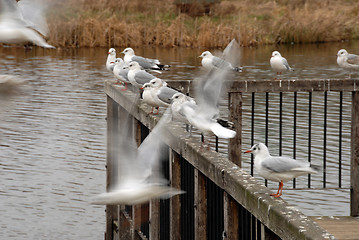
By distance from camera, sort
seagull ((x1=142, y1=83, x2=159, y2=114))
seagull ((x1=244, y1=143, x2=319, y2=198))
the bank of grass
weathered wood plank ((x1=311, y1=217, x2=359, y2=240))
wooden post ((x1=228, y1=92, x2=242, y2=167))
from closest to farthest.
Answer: seagull ((x1=244, y1=143, x2=319, y2=198))
weathered wood plank ((x1=311, y1=217, x2=359, y2=240))
seagull ((x1=142, y1=83, x2=159, y2=114))
wooden post ((x1=228, y1=92, x2=242, y2=167))
the bank of grass

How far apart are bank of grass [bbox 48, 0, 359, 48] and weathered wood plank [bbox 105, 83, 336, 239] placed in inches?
858

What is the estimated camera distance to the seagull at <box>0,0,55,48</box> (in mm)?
3882

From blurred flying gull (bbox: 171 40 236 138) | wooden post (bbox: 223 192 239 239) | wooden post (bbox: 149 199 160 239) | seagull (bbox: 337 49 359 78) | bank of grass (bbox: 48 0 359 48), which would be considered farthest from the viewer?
bank of grass (bbox: 48 0 359 48)

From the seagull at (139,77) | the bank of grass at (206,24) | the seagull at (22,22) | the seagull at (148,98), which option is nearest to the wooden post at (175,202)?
the seagull at (148,98)

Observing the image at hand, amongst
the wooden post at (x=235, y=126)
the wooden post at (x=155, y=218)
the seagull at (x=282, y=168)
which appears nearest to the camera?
the seagull at (x=282, y=168)

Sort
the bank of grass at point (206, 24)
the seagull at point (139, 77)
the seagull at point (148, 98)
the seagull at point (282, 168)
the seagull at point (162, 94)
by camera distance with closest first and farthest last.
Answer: the seagull at point (282, 168)
the seagull at point (162, 94)
the seagull at point (148, 98)
the seagull at point (139, 77)
the bank of grass at point (206, 24)

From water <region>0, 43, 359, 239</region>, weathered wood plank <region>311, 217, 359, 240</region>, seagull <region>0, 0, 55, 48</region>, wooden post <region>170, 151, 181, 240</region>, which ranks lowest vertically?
water <region>0, 43, 359, 239</region>

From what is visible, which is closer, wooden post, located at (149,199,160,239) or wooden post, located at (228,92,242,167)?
wooden post, located at (149,199,160,239)

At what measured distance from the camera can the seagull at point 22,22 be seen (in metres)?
3.88

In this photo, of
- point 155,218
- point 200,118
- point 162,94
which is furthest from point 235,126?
point 200,118

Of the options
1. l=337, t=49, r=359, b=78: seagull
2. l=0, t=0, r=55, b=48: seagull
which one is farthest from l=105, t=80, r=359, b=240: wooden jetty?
l=337, t=49, r=359, b=78: seagull

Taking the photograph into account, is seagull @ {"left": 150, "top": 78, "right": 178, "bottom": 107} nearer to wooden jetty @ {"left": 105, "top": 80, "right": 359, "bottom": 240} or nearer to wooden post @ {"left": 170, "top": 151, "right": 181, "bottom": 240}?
wooden jetty @ {"left": 105, "top": 80, "right": 359, "bottom": 240}

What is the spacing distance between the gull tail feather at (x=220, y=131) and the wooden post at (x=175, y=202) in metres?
0.50

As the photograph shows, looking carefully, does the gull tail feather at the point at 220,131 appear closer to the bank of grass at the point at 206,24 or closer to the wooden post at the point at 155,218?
the wooden post at the point at 155,218
